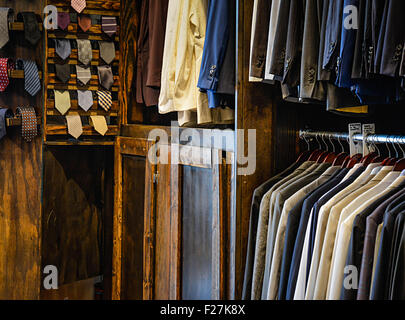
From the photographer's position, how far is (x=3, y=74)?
2949 millimetres

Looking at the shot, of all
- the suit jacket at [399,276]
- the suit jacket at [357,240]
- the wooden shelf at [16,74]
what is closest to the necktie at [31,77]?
the wooden shelf at [16,74]

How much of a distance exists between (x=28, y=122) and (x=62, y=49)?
1.65 ft

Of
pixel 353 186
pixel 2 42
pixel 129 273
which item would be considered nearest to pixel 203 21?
pixel 353 186

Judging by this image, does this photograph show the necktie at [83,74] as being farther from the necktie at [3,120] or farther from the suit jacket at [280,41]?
the suit jacket at [280,41]

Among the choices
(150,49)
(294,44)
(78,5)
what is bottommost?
(294,44)

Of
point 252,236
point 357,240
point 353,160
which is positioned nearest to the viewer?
point 357,240

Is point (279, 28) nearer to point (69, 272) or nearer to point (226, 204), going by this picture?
point (226, 204)

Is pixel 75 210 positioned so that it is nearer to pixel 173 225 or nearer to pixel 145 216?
pixel 145 216

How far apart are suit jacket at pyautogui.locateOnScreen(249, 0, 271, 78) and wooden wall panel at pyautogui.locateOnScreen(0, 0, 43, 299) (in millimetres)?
1786

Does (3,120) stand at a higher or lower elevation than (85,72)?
lower

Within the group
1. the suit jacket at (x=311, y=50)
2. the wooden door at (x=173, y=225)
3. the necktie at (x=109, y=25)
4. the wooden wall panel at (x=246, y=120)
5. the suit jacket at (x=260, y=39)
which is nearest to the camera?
the suit jacket at (x=311, y=50)

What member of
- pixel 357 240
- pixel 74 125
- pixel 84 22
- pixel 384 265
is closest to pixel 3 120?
pixel 74 125

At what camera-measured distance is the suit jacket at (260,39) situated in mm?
1772

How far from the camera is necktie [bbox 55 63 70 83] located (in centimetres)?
304
